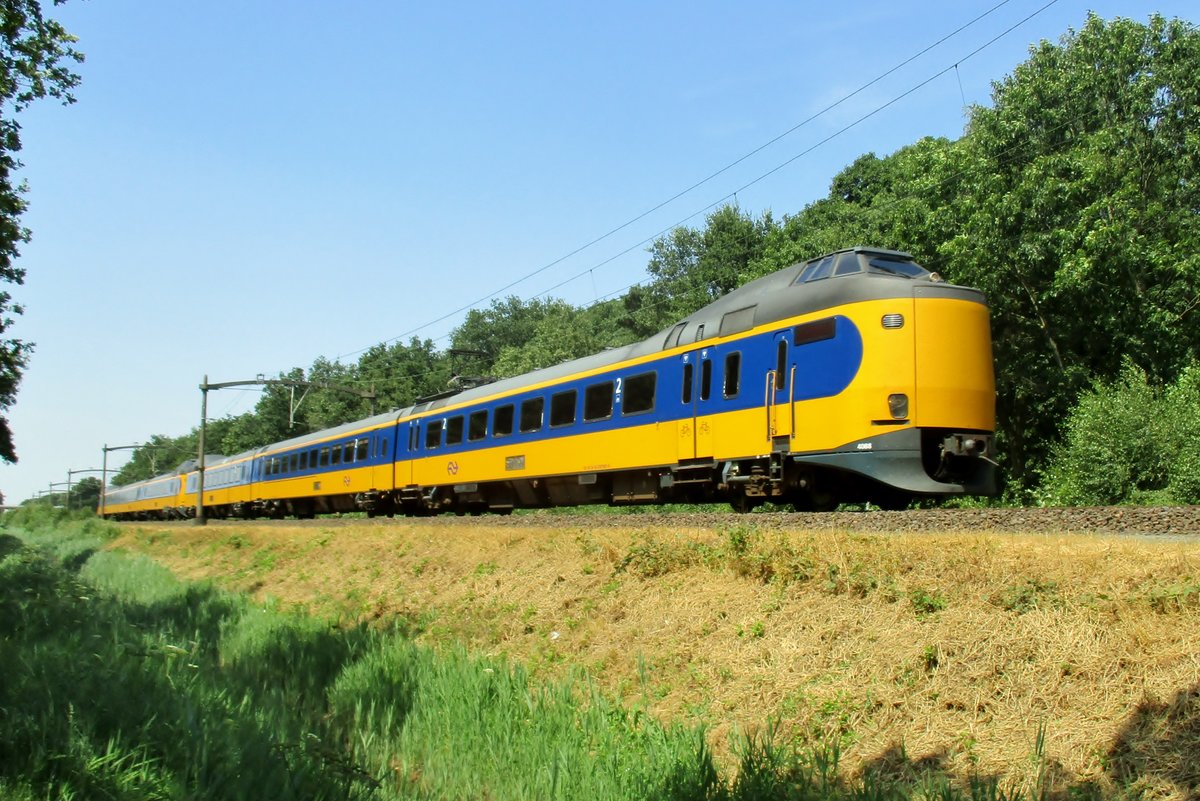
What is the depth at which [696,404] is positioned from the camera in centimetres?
1446

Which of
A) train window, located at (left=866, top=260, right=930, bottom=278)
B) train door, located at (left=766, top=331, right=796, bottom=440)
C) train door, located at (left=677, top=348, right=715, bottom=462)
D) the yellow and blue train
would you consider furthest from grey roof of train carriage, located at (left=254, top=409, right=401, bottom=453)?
train window, located at (left=866, top=260, right=930, bottom=278)

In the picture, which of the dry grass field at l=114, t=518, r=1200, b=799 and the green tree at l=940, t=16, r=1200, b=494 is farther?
the green tree at l=940, t=16, r=1200, b=494

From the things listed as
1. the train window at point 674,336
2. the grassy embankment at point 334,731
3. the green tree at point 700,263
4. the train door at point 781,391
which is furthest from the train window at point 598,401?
the green tree at point 700,263

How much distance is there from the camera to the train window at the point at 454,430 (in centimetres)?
2262

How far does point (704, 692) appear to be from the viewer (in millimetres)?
7621

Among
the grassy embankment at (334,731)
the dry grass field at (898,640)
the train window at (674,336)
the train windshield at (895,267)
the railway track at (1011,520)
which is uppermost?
the train windshield at (895,267)

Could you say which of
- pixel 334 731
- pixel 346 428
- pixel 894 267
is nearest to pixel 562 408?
pixel 894 267

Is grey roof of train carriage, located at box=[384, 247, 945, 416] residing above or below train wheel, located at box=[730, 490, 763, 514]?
above

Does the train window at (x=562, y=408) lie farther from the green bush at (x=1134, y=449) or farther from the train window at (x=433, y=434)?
the green bush at (x=1134, y=449)

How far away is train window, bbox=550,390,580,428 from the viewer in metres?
18.0

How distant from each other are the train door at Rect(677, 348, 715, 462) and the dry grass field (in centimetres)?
270

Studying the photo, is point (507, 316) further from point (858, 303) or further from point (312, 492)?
point (858, 303)

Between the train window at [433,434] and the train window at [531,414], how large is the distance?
459cm

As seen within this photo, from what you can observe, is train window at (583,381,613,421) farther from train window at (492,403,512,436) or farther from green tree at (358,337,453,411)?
green tree at (358,337,453,411)
